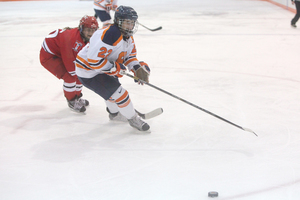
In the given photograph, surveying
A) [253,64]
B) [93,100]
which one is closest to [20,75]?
[93,100]

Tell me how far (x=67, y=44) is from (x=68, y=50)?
5cm

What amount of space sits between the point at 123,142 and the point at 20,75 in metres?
2.16

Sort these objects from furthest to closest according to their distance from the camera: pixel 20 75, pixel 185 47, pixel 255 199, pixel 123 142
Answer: pixel 185 47
pixel 20 75
pixel 123 142
pixel 255 199

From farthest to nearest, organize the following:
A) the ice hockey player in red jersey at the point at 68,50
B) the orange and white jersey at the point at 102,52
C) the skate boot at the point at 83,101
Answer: the skate boot at the point at 83,101 → the ice hockey player in red jersey at the point at 68,50 → the orange and white jersey at the point at 102,52

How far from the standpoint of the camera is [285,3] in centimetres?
986

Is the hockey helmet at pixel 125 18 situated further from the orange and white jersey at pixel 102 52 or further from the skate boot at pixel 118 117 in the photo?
the skate boot at pixel 118 117

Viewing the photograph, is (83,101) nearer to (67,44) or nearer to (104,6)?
(67,44)

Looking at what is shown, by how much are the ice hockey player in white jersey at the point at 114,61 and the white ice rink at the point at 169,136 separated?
0.29m

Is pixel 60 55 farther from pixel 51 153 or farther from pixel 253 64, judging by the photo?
pixel 253 64

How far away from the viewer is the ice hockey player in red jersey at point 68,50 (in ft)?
8.29

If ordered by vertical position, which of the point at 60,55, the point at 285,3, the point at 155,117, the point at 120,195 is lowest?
the point at 285,3

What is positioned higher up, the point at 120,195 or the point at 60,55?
the point at 60,55

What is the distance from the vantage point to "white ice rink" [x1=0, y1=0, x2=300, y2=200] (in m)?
1.73

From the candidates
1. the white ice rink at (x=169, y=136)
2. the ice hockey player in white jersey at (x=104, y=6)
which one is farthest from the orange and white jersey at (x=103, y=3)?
the white ice rink at (x=169, y=136)
